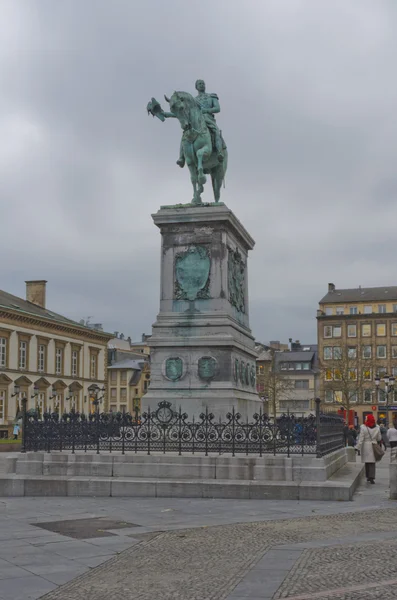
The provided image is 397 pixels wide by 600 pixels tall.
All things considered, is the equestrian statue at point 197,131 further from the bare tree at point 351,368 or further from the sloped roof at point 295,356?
the sloped roof at point 295,356

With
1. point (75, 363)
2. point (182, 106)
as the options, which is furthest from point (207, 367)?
point (75, 363)

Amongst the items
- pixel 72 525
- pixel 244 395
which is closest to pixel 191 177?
pixel 244 395

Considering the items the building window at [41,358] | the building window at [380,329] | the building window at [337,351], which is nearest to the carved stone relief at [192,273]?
the building window at [41,358]

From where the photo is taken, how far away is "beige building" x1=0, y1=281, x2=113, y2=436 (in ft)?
227

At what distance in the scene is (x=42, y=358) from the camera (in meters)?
76.0

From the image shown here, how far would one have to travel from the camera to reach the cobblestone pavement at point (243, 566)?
24.5 feet

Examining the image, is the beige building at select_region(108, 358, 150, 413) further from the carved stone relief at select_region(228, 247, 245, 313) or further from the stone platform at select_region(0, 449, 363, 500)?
the stone platform at select_region(0, 449, 363, 500)

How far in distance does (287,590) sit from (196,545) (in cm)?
255

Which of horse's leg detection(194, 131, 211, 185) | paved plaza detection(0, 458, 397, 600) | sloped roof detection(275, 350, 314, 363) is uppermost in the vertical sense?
horse's leg detection(194, 131, 211, 185)

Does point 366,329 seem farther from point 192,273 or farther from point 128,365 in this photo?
point 192,273

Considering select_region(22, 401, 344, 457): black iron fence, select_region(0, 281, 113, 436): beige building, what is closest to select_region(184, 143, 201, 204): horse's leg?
select_region(22, 401, 344, 457): black iron fence

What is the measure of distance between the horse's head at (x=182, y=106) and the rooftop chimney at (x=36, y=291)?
64838mm

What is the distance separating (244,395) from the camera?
19.4 m

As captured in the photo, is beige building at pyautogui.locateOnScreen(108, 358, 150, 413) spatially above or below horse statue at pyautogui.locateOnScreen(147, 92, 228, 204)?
below
